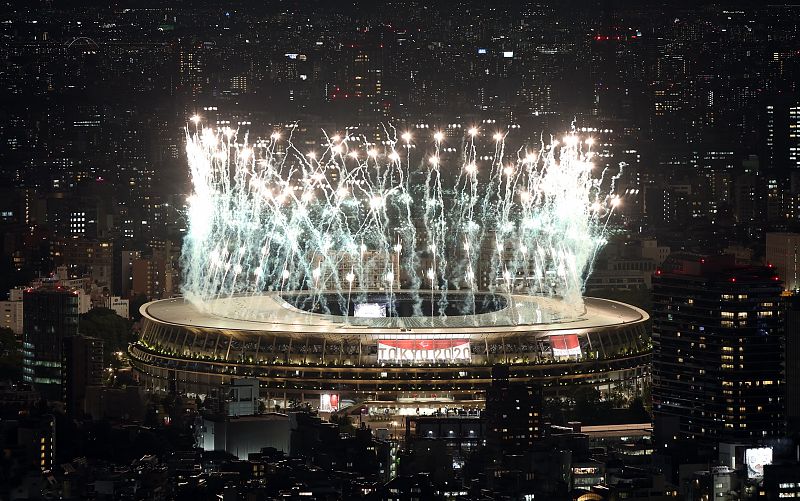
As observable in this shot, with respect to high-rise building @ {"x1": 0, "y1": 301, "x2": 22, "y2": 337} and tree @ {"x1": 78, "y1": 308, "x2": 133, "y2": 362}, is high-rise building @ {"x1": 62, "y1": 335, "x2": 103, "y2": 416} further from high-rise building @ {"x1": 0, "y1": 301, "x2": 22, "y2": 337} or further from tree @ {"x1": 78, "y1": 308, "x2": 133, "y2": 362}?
high-rise building @ {"x1": 0, "y1": 301, "x2": 22, "y2": 337}

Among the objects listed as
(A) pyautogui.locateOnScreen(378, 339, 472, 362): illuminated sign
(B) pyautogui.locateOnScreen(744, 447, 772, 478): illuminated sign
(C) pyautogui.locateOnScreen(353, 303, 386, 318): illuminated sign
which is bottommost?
(B) pyautogui.locateOnScreen(744, 447, 772, 478): illuminated sign

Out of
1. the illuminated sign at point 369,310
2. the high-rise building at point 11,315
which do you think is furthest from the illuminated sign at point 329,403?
the high-rise building at point 11,315

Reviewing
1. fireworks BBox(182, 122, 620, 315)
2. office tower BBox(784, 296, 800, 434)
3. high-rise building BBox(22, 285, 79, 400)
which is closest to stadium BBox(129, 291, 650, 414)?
high-rise building BBox(22, 285, 79, 400)

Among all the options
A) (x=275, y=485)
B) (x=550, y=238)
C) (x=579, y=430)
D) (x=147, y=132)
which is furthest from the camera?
(x=147, y=132)

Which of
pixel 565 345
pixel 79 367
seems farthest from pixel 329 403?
pixel 79 367

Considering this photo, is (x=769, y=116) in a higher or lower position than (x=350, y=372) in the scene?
higher

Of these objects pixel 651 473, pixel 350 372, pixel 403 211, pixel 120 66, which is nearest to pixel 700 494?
pixel 651 473

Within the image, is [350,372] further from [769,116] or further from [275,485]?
[769,116]

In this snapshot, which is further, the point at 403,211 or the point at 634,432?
the point at 403,211
